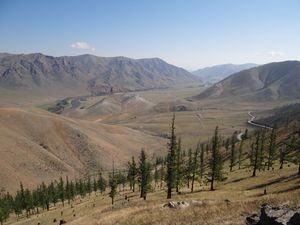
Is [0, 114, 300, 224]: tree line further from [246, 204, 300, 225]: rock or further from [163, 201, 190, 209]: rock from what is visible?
[246, 204, 300, 225]: rock

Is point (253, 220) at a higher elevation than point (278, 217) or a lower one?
lower

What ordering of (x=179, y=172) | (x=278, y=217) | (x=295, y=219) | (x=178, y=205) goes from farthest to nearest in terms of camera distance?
(x=179, y=172)
(x=178, y=205)
(x=278, y=217)
(x=295, y=219)

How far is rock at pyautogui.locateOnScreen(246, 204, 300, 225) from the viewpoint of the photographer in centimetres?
1956

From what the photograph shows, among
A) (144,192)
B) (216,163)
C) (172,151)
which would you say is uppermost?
(172,151)

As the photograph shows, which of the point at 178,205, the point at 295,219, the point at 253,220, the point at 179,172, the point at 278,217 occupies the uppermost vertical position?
the point at 295,219

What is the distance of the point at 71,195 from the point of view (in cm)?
11769

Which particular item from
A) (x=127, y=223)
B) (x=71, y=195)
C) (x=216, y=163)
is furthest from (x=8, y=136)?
(x=127, y=223)

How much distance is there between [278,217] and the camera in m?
20.9

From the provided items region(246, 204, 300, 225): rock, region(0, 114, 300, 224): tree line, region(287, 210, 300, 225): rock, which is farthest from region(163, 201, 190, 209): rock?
region(0, 114, 300, 224): tree line

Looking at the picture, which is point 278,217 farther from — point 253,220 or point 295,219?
point 253,220

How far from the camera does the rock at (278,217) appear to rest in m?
19.6

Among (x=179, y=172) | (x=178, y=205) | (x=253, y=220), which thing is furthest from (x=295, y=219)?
(x=179, y=172)

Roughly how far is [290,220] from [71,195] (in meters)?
107

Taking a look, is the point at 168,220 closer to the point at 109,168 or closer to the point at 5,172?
the point at 5,172
